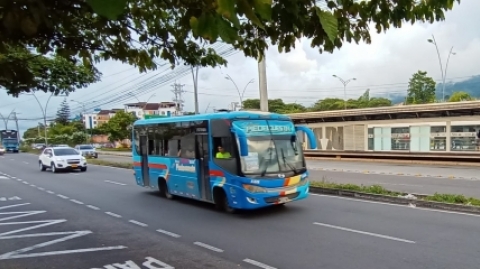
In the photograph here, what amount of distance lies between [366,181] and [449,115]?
1018 cm

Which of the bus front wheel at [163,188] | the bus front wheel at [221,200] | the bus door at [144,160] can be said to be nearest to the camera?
the bus front wheel at [221,200]

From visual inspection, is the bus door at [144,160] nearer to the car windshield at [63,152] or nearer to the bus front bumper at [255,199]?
the bus front bumper at [255,199]

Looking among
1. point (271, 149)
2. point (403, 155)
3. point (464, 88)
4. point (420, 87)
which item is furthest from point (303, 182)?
point (464, 88)

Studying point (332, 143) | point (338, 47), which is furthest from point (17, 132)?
point (338, 47)

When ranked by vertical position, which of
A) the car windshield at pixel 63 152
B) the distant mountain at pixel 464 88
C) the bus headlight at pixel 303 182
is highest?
the distant mountain at pixel 464 88

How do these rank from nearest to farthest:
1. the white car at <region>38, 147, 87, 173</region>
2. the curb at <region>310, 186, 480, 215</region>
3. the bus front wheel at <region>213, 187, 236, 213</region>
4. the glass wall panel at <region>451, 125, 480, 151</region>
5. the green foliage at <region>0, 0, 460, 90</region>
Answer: the green foliage at <region>0, 0, 460, 90</region>
the curb at <region>310, 186, 480, 215</region>
the bus front wheel at <region>213, 187, 236, 213</region>
the glass wall panel at <region>451, 125, 480, 151</region>
the white car at <region>38, 147, 87, 173</region>

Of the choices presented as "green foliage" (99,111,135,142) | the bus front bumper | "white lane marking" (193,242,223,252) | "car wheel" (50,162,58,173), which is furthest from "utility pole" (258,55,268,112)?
"green foliage" (99,111,135,142)

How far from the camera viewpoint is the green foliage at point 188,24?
6.81ft

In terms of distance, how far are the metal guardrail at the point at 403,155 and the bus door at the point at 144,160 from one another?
17820 mm

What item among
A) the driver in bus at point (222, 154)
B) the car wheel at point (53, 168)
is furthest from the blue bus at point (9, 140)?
the driver in bus at point (222, 154)

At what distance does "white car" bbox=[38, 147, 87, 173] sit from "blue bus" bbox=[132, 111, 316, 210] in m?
14.6

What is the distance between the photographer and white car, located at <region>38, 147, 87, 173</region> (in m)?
24.4

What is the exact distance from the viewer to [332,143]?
30719mm

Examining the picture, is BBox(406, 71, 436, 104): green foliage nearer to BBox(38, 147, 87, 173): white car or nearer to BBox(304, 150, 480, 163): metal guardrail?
BBox(304, 150, 480, 163): metal guardrail
